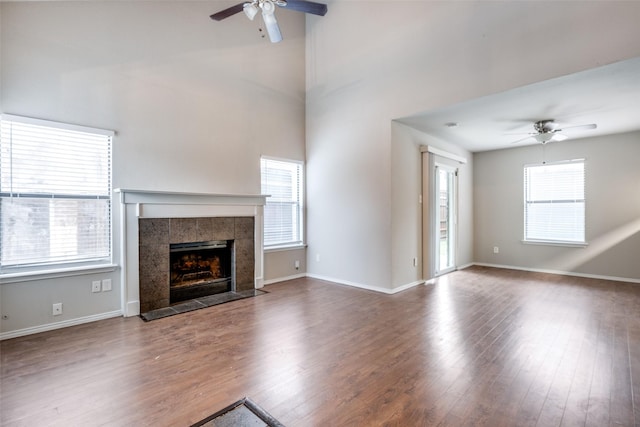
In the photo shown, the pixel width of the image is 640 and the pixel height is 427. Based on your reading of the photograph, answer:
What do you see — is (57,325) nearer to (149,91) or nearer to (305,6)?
(149,91)

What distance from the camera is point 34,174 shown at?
3.18 meters

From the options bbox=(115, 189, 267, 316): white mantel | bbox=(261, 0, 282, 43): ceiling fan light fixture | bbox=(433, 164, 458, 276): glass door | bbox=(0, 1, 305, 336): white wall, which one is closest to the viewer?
bbox=(261, 0, 282, 43): ceiling fan light fixture

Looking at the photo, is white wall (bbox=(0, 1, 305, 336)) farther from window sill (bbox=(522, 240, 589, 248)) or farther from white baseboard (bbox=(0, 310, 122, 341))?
window sill (bbox=(522, 240, 589, 248))

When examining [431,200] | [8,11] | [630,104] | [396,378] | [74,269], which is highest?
[8,11]

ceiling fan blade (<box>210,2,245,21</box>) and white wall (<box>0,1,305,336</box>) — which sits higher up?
ceiling fan blade (<box>210,2,245,21</box>)

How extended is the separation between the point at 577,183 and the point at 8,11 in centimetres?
840

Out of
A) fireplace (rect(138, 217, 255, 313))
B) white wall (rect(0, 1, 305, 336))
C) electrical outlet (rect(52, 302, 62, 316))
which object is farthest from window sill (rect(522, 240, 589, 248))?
electrical outlet (rect(52, 302, 62, 316))

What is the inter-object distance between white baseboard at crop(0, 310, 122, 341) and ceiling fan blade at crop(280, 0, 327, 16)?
3958mm

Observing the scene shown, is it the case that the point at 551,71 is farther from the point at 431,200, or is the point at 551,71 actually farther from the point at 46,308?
the point at 46,308

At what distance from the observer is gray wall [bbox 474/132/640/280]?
520 cm

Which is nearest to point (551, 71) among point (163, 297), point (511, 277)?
point (511, 277)

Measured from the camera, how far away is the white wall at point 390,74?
306 centimetres

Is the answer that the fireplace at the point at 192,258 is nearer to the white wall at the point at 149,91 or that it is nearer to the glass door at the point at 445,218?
the white wall at the point at 149,91

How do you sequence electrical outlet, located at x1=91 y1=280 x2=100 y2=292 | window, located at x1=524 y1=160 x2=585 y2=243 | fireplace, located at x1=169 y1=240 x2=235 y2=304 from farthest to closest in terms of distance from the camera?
1. window, located at x1=524 y1=160 x2=585 y2=243
2. fireplace, located at x1=169 y1=240 x2=235 y2=304
3. electrical outlet, located at x1=91 y1=280 x2=100 y2=292
